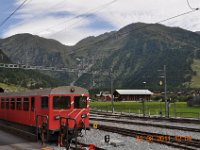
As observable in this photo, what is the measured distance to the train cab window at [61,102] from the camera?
802 inches

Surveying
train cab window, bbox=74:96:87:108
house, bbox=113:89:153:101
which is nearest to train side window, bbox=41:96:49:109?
train cab window, bbox=74:96:87:108

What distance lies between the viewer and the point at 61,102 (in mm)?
20688

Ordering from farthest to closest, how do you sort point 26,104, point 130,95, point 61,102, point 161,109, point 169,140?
point 130,95 → point 161,109 → point 26,104 → point 61,102 → point 169,140

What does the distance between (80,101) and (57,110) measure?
166cm

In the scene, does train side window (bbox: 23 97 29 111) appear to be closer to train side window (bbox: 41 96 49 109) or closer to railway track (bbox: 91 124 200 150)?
train side window (bbox: 41 96 49 109)

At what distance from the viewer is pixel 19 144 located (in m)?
19.4

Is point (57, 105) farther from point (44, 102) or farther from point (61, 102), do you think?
point (44, 102)

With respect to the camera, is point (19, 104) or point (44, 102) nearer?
point (44, 102)

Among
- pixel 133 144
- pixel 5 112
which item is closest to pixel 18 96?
pixel 5 112

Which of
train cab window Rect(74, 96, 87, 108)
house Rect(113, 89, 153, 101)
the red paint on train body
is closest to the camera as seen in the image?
the red paint on train body

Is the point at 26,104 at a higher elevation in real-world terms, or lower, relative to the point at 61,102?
lower

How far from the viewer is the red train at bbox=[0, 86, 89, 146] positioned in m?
20.0

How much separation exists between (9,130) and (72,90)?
7792 mm

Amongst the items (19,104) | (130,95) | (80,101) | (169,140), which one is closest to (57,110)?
(80,101)
